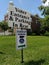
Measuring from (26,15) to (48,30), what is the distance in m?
10.4

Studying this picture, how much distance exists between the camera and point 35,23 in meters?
84.4

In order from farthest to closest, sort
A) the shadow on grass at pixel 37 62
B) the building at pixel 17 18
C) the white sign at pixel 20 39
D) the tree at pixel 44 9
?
the building at pixel 17 18 → the tree at pixel 44 9 → the shadow on grass at pixel 37 62 → the white sign at pixel 20 39

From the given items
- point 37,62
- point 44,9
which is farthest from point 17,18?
point 37,62

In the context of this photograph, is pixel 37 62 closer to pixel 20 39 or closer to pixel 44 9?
pixel 20 39

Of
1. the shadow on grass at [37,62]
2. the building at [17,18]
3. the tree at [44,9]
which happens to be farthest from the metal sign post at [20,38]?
the building at [17,18]

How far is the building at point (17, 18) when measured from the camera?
65.5 metres

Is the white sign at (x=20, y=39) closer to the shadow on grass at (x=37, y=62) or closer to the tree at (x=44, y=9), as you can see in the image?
the shadow on grass at (x=37, y=62)

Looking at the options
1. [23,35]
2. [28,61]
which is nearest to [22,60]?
[28,61]

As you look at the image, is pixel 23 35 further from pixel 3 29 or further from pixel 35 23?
pixel 35 23

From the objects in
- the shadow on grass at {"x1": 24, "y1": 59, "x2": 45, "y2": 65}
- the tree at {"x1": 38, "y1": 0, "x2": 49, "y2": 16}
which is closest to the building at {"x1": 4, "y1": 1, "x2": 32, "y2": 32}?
the tree at {"x1": 38, "y1": 0, "x2": 49, "y2": 16}

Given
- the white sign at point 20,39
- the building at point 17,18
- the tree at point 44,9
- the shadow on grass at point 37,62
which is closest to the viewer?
the white sign at point 20,39

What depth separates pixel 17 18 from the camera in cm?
7031

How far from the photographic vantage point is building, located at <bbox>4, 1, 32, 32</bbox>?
65475 mm

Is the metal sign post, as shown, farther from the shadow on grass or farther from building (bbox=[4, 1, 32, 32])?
building (bbox=[4, 1, 32, 32])
